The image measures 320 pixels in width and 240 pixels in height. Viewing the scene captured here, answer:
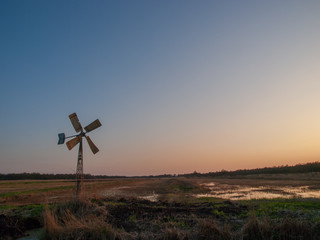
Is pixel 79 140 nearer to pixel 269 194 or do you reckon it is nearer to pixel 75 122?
pixel 75 122

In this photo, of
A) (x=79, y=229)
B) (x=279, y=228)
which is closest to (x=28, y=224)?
(x=79, y=229)

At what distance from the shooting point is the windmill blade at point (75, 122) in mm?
16859

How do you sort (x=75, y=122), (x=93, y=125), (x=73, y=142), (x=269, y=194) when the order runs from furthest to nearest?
(x=269, y=194) → (x=93, y=125) → (x=75, y=122) → (x=73, y=142)

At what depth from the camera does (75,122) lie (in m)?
16.9

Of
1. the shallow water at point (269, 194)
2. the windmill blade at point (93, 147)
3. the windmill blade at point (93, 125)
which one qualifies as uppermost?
the windmill blade at point (93, 125)

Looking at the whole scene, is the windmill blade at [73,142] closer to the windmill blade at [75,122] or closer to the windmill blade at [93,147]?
the windmill blade at [75,122]

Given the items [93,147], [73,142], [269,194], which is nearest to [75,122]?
[73,142]

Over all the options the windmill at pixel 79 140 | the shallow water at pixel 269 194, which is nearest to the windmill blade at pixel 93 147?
the windmill at pixel 79 140

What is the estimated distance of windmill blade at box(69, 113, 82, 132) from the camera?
1686cm

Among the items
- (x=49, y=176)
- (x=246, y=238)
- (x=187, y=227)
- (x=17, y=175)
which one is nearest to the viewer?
(x=246, y=238)

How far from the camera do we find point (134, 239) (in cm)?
762

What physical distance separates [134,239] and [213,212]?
5445mm

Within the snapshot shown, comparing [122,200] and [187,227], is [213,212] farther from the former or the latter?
[122,200]

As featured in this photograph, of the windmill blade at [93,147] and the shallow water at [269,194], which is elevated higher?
the windmill blade at [93,147]
